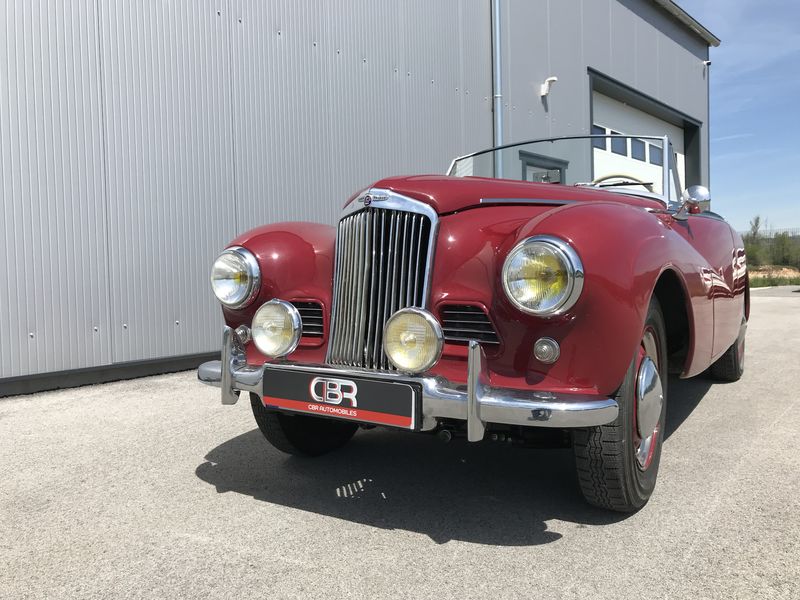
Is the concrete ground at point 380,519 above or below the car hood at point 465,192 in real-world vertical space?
below

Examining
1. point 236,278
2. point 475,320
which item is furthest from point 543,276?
point 236,278

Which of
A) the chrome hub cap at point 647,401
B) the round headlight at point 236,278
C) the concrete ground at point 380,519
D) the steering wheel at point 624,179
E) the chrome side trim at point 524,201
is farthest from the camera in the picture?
the steering wheel at point 624,179

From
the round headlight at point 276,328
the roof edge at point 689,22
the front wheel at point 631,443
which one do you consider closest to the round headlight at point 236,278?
the round headlight at point 276,328

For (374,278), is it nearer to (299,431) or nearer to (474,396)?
(474,396)

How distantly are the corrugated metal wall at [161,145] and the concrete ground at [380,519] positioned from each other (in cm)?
151

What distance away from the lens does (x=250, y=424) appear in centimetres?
383

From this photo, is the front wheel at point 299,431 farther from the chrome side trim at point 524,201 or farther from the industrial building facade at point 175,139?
the industrial building facade at point 175,139

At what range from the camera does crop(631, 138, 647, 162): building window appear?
13.0 feet

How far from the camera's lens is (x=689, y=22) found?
14828 millimetres

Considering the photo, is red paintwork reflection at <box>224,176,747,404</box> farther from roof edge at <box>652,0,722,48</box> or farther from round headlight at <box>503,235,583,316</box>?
roof edge at <box>652,0,722,48</box>

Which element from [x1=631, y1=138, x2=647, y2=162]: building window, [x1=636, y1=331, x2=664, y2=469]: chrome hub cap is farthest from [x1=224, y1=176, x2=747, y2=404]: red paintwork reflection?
[x1=631, y1=138, x2=647, y2=162]: building window

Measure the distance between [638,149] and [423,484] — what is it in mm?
2671

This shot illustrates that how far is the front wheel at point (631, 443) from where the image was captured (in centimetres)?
215

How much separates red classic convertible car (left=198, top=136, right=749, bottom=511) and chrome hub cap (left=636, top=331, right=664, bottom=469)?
0.4 inches
